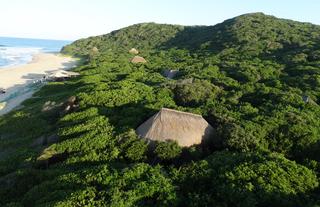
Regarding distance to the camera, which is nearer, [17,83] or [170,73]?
[170,73]

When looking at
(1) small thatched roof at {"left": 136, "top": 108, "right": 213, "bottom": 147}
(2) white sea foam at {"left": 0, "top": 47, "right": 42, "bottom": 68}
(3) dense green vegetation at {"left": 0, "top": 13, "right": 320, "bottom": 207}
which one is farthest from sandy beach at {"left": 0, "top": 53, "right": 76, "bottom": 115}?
(1) small thatched roof at {"left": 136, "top": 108, "right": 213, "bottom": 147}

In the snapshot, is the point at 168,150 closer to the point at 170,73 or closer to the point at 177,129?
the point at 177,129

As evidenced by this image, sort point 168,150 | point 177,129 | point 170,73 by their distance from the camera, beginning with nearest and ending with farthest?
point 168,150
point 177,129
point 170,73

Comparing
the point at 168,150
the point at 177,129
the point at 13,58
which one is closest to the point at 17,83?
the point at 177,129

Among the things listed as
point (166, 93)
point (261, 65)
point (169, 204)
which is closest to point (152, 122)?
point (169, 204)

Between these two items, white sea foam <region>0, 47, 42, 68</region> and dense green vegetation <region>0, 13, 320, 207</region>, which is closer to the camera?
dense green vegetation <region>0, 13, 320, 207</region>

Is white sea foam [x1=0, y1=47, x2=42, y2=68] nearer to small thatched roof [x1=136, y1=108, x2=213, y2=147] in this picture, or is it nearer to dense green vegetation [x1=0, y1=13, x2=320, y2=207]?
dense green vegetation [x1=0, y1=13, x2=320, y2=207]

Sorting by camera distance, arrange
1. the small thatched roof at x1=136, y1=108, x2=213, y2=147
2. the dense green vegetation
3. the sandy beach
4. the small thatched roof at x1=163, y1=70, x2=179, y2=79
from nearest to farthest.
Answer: the dense green vegetation → the small thatched roof at x1=136, y1=108, x2=213, y2=147 → the sandy beach → the small thatched roof at x1=163, y1=70, x2=179, y2=79

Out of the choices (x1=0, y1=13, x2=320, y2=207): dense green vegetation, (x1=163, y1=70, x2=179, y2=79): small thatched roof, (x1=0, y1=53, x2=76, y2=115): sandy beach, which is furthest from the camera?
(x1=163, y1=70, x2=179, y2=79): small thatched roof

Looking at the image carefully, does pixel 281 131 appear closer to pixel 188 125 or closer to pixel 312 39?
pixel 188 125
